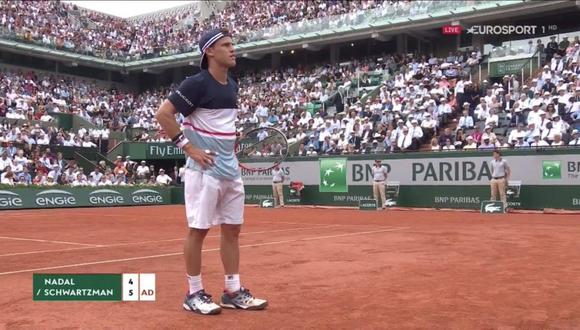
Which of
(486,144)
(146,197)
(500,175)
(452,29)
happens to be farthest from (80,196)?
(452,29)

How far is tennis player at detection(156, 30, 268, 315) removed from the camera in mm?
4574

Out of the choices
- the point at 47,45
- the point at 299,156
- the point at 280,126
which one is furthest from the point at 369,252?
the point at 47,45

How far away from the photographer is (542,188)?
1778 centimetres

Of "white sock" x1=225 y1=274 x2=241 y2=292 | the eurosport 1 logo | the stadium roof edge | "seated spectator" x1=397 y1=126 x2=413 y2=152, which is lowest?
"white sock" x1=225 y1=274 x2=241 y2=292

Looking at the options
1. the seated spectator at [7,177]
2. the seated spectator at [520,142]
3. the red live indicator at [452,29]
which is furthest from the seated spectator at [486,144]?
the seated spectator at [7,177]

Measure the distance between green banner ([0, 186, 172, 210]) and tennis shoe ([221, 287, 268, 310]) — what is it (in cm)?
1982

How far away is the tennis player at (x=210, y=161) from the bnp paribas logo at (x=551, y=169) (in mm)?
14793

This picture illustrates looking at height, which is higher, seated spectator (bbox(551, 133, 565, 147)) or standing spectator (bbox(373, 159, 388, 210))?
seated spectator (bbox(551, 133, 565, 147))

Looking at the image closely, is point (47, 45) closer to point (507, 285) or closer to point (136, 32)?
point (136, 32)

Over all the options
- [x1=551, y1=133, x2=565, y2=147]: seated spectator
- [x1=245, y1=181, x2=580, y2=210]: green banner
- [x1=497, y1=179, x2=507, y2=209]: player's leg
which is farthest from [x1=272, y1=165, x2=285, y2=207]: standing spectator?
[x1=551, y1=133, x2=565, y2=147]: seated spectator

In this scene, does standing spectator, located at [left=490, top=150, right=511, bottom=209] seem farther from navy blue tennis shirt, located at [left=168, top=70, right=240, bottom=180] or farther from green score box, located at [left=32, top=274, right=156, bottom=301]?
green score box, located at [left=32, top=274, right=156, bottom=301]

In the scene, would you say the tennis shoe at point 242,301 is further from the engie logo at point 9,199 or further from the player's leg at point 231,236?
the engie logo at point 9,199

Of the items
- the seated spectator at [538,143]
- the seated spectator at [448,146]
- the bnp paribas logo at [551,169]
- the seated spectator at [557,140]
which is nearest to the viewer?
the bnp paribas logo at [551,169]

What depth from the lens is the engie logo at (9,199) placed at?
870 inches
